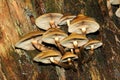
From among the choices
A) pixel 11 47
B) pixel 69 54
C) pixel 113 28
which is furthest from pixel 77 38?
pixel 113 28

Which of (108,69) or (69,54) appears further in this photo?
(108,69)

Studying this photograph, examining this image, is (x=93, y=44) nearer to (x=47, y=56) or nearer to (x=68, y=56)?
(x=68, y=56)

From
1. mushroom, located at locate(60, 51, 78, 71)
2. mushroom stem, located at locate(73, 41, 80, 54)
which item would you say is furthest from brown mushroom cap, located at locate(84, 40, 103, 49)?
mushroom, located at locate(60, 51, 78, 71)

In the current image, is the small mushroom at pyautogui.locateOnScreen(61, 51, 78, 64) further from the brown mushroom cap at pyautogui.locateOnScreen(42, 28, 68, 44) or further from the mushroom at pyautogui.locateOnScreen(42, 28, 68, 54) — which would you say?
the brown mushroom cap at pyautogui.locateOnScreen(42, 28, 68, 44)

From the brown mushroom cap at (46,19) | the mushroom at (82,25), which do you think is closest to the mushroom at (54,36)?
the mushroom at (82,25)

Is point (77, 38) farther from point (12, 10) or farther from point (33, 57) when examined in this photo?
point (12, 10)

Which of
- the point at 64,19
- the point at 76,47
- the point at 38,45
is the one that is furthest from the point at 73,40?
the point at 38,45

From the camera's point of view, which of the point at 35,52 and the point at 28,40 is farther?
the point at 35,52
